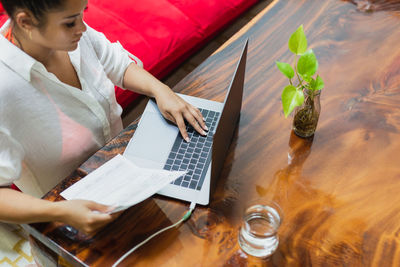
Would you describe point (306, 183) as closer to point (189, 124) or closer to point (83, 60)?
point (189, 124)

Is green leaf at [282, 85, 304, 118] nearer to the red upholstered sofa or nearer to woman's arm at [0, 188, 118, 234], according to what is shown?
woman's arm at [0, 188, 118, 234]

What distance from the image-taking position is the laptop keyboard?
98 cm

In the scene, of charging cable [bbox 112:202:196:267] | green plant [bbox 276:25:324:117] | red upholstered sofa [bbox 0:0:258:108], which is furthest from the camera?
red upholstered sofa [bbox 0:0:258:108]

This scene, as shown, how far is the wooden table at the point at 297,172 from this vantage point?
865 mm

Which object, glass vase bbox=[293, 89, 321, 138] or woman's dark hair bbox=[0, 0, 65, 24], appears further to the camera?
glass vase bbox=[293, 89, 321, 138]

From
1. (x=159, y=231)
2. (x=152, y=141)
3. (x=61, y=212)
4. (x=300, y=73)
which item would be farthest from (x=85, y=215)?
(x=300, y=73)

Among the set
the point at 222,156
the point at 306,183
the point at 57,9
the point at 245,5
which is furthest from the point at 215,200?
the point at 245,5

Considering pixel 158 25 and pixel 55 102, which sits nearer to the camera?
pixel 55 102

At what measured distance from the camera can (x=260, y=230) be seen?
0.90m

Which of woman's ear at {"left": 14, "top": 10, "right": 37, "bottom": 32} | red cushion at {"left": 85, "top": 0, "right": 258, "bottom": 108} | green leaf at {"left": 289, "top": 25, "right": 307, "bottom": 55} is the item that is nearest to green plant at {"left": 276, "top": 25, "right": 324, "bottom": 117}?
green leaf at {"left": 289, "top": 25, "right": 307, "bottom": 55}

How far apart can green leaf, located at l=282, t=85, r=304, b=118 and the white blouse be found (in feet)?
1.75

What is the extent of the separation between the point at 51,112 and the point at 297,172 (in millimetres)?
651

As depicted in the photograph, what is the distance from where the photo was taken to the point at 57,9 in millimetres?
901

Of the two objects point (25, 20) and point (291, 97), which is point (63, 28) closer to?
point (25, 20)
